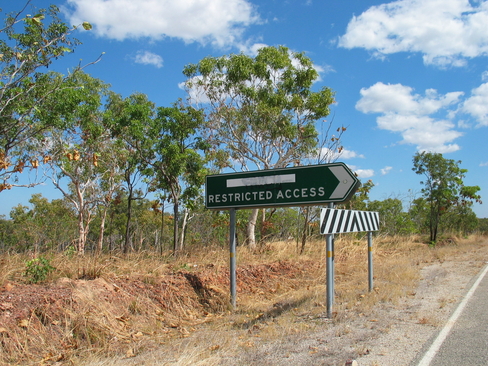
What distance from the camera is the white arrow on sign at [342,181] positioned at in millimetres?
7036

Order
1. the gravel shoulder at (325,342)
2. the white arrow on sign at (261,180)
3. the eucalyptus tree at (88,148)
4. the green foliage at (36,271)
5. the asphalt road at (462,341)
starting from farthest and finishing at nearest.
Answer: the eucalyptus tree at (88,148), the white arrow on sign at (261,180), the green foliage at (36,271), the gravel shoulder at (325,342), the asphalt road at (462,341)

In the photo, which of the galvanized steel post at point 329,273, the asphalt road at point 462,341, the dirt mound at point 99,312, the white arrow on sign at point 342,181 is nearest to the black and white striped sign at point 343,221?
the galvanized steel post at point 329,273

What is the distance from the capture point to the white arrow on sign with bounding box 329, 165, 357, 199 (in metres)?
7.04

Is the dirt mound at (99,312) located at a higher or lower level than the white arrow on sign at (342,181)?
lower

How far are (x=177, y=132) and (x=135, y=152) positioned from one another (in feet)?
11.0

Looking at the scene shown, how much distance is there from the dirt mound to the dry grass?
0.05ft

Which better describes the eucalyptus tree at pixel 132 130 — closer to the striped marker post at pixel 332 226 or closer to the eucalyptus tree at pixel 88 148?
the eucalyptus tree at pixel 88 148

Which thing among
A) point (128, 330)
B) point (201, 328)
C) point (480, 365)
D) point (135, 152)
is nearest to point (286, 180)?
point (201, 328)

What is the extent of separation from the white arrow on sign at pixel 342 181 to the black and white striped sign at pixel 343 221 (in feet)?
1.07

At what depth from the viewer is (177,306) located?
24.9 feet

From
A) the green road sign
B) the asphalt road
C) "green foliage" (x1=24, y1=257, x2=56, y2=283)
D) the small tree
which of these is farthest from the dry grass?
the small tree

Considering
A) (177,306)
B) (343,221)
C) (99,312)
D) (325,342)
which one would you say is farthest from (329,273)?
(99,312)

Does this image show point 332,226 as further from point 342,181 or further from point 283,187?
point 283,187

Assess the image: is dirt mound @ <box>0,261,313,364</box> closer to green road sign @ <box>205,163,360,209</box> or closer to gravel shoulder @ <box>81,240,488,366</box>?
gravel shoulder @ <box>81,240,488,366</box>
